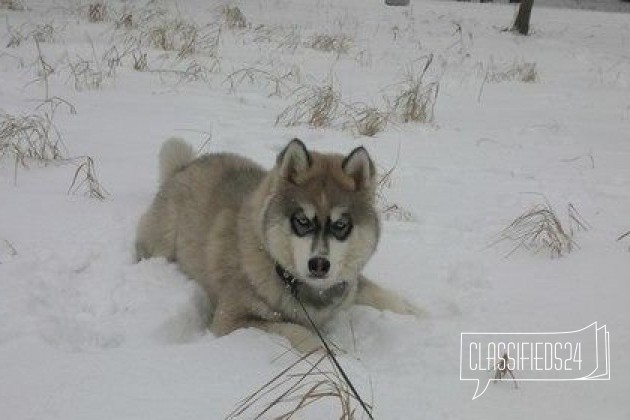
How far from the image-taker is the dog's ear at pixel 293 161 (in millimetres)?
3018

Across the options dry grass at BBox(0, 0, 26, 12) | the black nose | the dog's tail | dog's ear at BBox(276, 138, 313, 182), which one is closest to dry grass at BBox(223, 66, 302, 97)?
the dog's tail

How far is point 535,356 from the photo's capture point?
2799mm

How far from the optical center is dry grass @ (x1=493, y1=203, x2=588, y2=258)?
3873mm

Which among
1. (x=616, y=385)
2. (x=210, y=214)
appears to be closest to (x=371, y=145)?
(x=210, y=214)

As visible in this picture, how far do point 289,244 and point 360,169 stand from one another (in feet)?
1.53

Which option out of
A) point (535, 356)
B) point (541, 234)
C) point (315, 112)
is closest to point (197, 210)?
point (535, 356)

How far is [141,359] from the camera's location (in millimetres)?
2543

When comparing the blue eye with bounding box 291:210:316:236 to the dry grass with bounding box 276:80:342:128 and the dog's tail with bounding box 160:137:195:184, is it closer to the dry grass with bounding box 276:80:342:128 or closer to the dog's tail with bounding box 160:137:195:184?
the dog's tail with bounding box 160:137:195:184

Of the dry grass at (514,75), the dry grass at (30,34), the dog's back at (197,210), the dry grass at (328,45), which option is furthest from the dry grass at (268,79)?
the dog's back at (197,210)

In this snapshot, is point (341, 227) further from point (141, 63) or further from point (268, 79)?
point (141, 63)

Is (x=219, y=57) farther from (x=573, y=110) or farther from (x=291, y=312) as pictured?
(x=291, y=312)

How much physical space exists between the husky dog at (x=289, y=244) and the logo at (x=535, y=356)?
0.50 meters

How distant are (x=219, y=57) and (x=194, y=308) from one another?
5.67 m

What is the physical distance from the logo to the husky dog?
500mm
